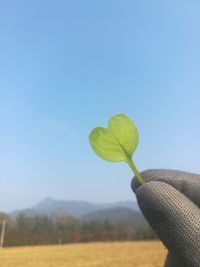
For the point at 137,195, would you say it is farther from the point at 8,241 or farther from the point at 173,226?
the point at 8,241

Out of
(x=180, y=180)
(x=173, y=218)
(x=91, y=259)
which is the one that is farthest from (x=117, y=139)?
(x=91, y=259)

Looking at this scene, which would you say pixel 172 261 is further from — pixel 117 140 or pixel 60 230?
pixel 60 230

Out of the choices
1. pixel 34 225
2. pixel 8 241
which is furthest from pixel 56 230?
pixel 8 241

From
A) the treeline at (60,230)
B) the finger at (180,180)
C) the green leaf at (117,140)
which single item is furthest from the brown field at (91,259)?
the treeline at (60,230)

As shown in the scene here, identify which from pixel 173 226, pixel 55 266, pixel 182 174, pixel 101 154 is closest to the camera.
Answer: pixel 101 154

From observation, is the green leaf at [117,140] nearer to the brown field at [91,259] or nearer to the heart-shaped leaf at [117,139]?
the heart-shaped leaf at [117,139]

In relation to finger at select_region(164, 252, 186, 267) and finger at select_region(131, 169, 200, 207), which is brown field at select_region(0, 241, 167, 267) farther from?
finger at select_region(131, 169, 200, 207)
